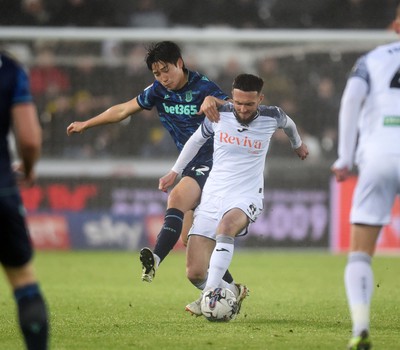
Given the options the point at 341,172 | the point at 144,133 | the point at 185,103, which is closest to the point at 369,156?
the point at 341,172

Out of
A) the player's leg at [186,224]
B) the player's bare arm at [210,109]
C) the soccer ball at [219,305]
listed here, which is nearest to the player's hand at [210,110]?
the player's bare arm at [210,109]

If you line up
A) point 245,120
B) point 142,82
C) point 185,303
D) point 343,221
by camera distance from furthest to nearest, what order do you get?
1. point 142,82
2. point 343,221
3. point 185,303
4. point 245,120

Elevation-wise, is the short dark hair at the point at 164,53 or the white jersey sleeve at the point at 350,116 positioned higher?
the short dark hair at the point at 164,53

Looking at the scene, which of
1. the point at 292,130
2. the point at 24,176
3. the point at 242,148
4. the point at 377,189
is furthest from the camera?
the point at 292,130

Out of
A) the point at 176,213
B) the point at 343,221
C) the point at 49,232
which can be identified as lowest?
the point at 49,232

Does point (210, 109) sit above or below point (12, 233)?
above

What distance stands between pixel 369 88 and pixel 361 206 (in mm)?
666

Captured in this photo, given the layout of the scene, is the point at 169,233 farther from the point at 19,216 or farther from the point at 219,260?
the point at 19,216

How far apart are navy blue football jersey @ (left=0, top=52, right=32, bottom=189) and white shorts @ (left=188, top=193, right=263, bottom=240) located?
3221 mm

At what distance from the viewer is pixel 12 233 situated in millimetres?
5176

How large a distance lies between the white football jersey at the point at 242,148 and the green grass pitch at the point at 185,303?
1.04m

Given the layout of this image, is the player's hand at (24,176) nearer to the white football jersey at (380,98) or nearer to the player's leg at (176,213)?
the white football jersey at (380,98)

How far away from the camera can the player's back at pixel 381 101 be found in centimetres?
589

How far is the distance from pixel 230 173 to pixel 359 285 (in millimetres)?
2763
